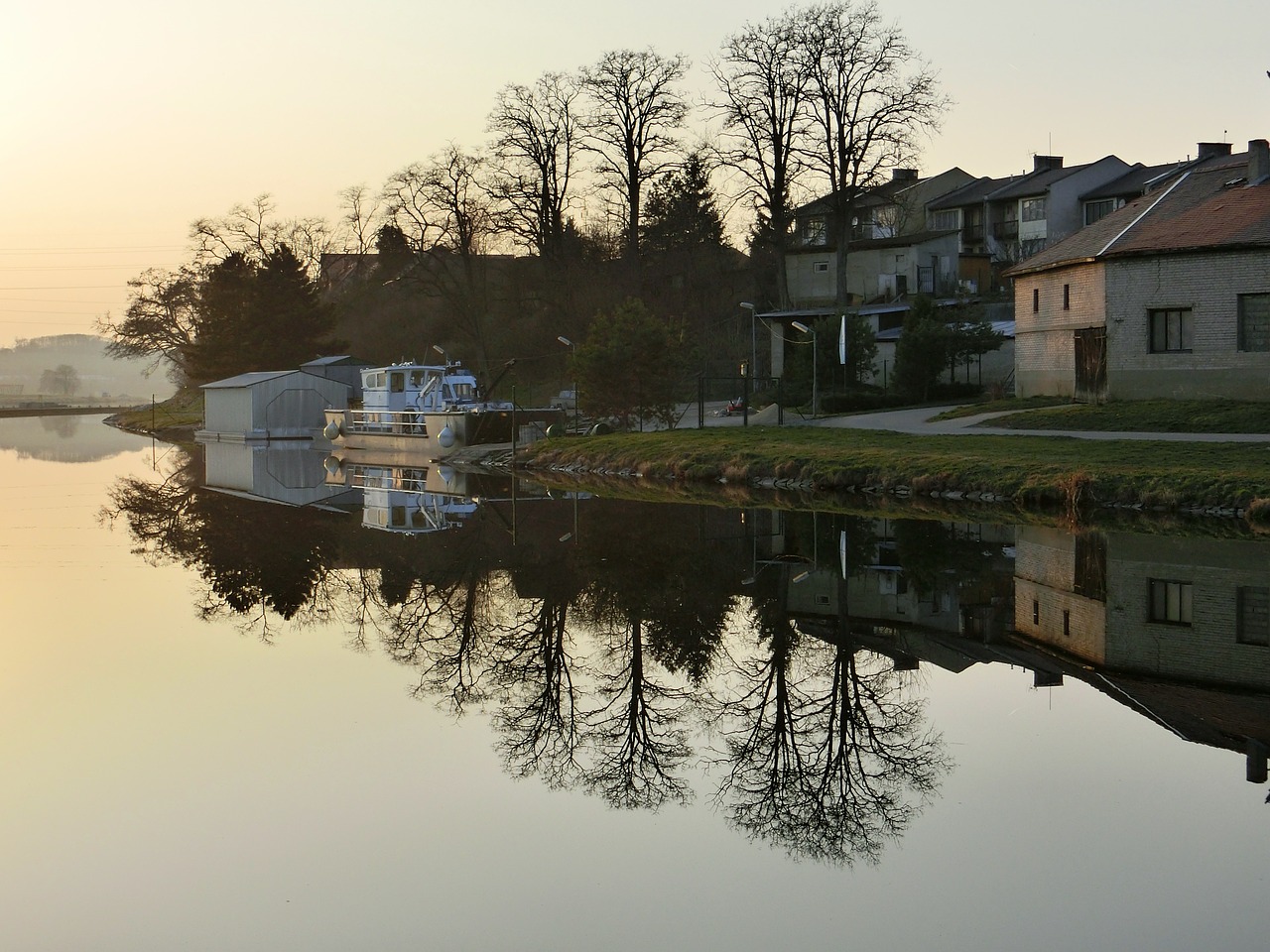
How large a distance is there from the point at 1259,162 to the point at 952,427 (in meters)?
11.5

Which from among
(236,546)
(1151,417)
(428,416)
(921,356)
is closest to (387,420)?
(428,416)

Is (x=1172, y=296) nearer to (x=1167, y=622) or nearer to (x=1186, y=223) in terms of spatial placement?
(x=1186, y=223)

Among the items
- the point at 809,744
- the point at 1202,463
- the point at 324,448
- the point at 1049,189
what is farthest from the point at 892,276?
the point at 809,744

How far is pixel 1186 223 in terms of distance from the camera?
3562 centimetres

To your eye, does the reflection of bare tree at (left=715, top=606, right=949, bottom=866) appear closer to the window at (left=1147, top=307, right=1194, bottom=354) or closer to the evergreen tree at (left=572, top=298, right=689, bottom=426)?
the window at (left=1147, top=307, right=1194, bottom=354)

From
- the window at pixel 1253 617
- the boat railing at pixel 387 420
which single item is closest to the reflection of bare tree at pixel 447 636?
the window at pixel 1253 617

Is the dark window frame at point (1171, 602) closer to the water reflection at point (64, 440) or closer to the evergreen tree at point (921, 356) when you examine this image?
the evergreen tree at point (921, 356)

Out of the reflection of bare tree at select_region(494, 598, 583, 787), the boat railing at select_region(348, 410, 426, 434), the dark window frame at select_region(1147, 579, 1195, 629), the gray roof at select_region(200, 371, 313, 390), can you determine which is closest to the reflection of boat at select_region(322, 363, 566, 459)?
the boat railing at select_region(348, 410, 426, 434)

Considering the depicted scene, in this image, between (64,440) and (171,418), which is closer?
(64,440)

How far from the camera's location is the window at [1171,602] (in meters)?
13.0

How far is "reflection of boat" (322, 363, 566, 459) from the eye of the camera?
44531 mm

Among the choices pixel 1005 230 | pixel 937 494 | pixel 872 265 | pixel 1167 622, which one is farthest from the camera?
pixel 1005 230

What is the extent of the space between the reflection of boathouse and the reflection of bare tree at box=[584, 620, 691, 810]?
3.47 metres

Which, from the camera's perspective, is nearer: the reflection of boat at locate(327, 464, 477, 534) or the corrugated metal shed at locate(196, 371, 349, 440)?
the reflection of boat at locate(327, 464, 477, 534)
